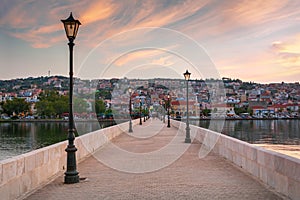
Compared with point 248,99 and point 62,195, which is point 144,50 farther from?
point 248,99

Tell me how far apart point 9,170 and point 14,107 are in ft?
452

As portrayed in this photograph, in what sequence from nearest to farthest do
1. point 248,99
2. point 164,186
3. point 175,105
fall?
point 164,186
point 175,105
point 248,99

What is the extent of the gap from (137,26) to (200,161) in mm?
15001

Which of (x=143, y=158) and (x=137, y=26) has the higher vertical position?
(x=137, y=26)

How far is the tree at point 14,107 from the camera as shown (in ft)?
445

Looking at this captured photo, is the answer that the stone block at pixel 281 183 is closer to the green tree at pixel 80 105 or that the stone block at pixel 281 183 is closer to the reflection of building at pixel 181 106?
the green tree at pixel 80 105

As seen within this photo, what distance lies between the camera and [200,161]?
12.0 meters

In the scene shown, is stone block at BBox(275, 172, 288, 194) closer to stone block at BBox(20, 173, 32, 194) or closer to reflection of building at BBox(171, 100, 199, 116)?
stone block at BBox(20, 173, 32, 194)

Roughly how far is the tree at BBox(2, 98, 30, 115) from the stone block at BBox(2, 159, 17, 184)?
448 feet

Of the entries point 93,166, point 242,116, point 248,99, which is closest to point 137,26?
point 93,166

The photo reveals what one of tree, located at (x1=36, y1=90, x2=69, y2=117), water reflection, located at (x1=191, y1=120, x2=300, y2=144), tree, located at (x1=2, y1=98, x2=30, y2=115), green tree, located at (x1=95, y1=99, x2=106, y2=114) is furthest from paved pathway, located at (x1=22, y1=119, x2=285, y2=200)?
tree, located at (x1=2, y1=98, x2=30, y2=115)

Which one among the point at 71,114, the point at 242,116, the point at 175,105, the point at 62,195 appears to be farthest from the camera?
the point at 242,116

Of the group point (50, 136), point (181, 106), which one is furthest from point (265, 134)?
point (181, 106)

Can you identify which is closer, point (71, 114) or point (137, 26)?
point (71, 114)
